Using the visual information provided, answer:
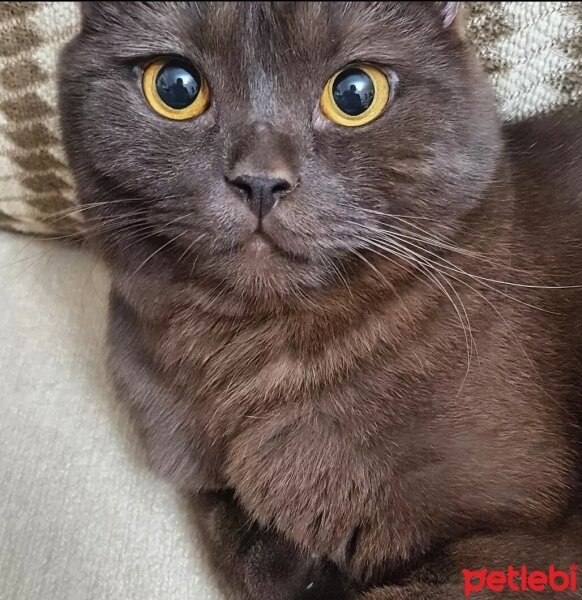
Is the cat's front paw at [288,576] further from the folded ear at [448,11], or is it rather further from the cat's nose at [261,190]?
the folded ear at [448,11]

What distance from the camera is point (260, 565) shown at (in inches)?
32.7

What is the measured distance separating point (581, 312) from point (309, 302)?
31 centimetres

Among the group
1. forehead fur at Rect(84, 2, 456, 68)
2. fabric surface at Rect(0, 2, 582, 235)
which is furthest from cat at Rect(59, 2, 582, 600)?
fabric surface at Rect(0, 2, 582, 235)

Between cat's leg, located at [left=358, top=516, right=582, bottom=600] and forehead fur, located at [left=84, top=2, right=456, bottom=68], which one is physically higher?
forehead fur, located at [left=84, top=2, right=456, bottom=68]

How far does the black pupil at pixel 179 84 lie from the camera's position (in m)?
0.69

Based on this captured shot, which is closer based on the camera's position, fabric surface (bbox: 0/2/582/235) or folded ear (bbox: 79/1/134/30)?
folded ear (bbox: 79/1/134/30)

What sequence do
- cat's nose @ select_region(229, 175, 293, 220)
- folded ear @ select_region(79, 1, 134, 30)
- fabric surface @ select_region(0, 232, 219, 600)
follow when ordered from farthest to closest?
fabric surface @ select_region(0, 232, 219, 600) → folded ear @ select_region(79, 1, 134, 30) → cat's nose @ select_region(229, 175, 293, 220)

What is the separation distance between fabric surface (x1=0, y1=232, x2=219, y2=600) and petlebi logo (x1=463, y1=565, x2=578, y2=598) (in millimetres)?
318

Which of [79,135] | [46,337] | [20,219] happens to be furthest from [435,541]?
[20,219]

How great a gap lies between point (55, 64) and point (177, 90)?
30 centimetres

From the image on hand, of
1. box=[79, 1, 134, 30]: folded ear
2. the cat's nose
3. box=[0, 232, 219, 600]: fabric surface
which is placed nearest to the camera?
the cat's nose

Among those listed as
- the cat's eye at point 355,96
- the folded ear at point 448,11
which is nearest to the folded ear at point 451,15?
the folded ear at point 448,11

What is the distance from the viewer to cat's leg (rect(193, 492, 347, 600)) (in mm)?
818

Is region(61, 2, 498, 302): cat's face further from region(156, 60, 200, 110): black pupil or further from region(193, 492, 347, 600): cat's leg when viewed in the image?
region(193, 492, 347, 600): cat's leg
